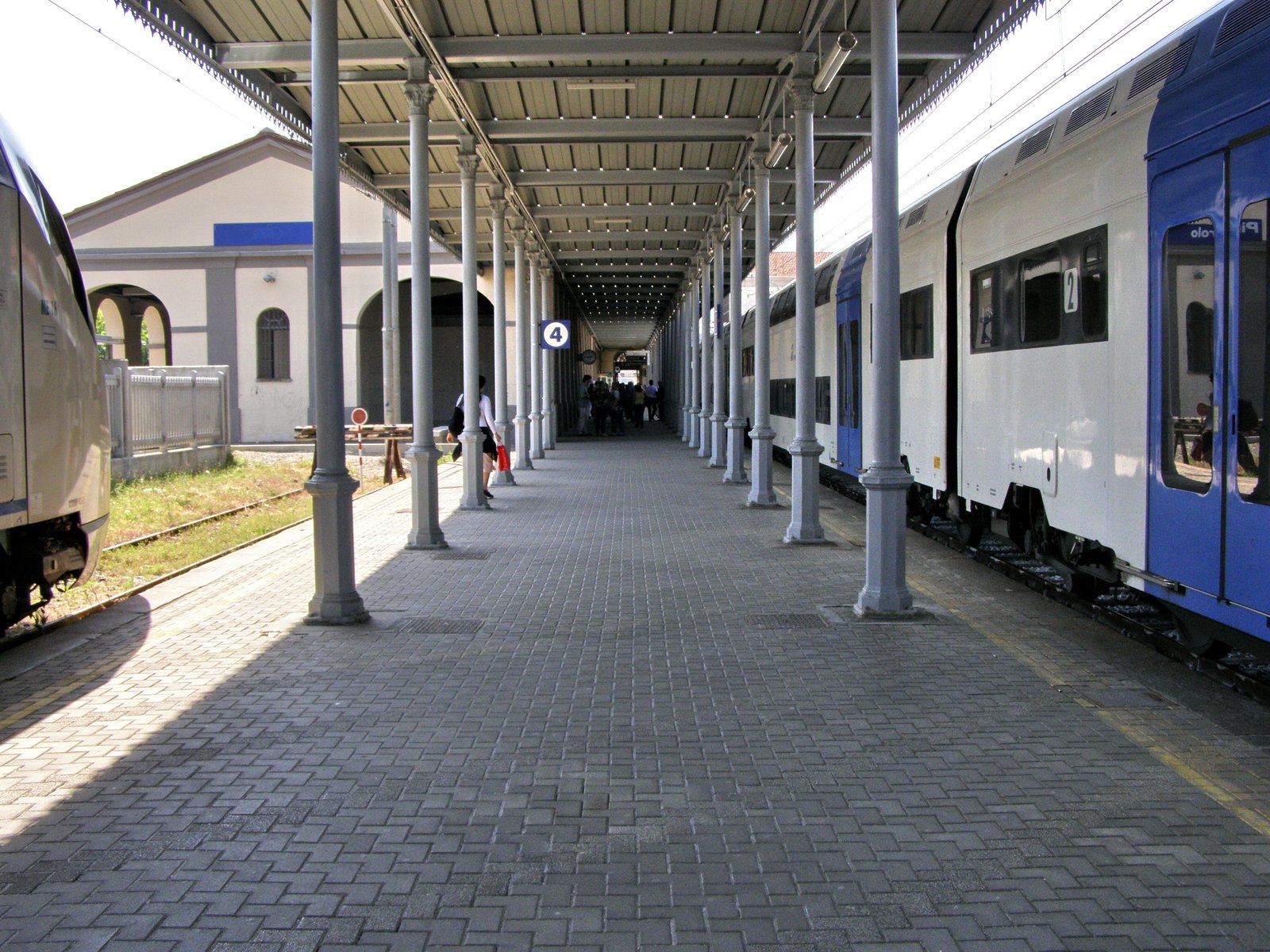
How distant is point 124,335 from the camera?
150 feet

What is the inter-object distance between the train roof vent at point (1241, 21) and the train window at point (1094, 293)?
1.57 m

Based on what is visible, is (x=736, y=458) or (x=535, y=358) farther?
(x=535, y=358)

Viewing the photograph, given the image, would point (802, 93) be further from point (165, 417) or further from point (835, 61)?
point (165, 417)

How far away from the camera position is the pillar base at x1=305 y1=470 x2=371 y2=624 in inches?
317

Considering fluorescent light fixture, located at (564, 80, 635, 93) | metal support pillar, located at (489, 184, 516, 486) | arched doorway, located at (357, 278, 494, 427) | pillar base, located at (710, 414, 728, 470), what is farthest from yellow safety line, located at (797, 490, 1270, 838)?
arched doorway, located at (357, 278, 494, 427)

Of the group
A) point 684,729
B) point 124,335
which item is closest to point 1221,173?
point 684,729

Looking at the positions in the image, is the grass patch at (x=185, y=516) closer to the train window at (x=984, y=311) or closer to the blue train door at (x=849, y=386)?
the blue train door at (x=849, y=386)

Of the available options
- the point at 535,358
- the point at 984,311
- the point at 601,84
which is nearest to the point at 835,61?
the point at 984,311

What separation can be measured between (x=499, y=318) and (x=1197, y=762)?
14.3 m

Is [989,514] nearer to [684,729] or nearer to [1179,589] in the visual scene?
[1179,589]

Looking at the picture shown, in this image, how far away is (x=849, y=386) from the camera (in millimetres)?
14906

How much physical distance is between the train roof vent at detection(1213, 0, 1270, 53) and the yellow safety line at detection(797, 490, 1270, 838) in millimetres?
3289

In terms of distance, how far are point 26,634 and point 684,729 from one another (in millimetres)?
4763

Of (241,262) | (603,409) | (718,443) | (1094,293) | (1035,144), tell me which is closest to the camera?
(1094,293)
